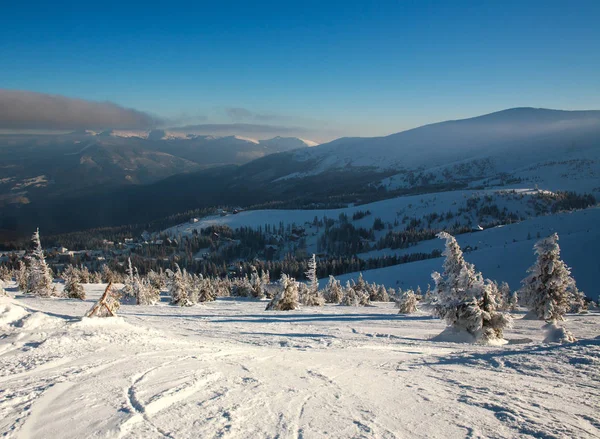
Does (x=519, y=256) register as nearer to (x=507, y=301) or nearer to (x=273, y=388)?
(x=507, y=301)

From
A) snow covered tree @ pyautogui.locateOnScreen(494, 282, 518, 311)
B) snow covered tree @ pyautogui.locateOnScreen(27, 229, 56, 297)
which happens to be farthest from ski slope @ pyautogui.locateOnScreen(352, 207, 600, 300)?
snow covered tree @ pyautogui.locateOnScreen(27, 229, 56, 297)

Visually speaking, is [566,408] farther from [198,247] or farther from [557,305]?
[198,247]

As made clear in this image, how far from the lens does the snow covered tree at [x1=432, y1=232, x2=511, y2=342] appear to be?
16391mm

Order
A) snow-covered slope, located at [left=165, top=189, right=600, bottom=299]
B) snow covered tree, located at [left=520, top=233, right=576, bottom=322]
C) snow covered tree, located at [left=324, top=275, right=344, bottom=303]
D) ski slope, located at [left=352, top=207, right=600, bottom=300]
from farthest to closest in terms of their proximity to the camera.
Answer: snow-covered slope, located at [left=165, top=189, right=600, bottom=299] → ski slope, located at [left=352, top=207, right=600, bottom=300] → snow covered tree, located at [left=324, top=275, right=344, bottom=303] → snow covered tree, located at [left=520, top=233, right=576, bottom=322]

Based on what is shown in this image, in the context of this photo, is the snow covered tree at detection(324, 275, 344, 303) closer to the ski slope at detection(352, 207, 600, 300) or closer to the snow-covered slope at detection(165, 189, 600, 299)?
the ski slope at detection(352, 207, 600, 300)

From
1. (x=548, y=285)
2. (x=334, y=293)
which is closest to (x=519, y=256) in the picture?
(x=334, y=293)

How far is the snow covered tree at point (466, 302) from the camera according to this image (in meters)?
16.4

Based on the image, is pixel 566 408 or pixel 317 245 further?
pixel 317 245

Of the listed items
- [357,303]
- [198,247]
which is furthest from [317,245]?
[357,303]

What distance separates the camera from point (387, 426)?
5.78 metres

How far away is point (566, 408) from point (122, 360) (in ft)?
35.7

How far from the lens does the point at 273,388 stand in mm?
7656

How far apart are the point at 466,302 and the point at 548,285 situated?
586 inches

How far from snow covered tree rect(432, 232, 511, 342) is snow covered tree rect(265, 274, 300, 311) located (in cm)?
1791
